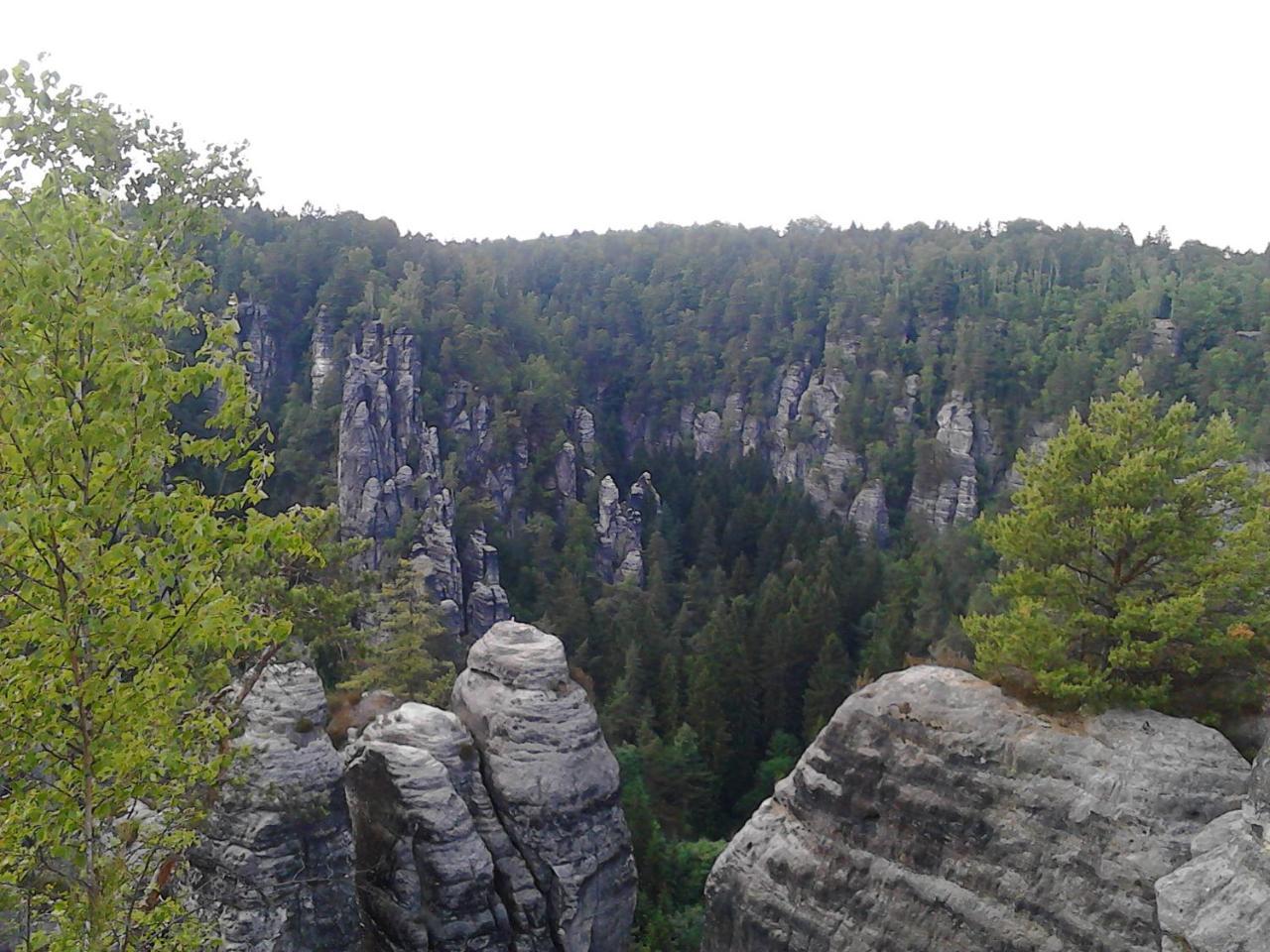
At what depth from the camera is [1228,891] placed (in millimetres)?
9805

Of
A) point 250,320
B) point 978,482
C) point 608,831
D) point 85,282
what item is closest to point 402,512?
point 250,320

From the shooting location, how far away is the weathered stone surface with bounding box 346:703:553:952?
15898 millimetres

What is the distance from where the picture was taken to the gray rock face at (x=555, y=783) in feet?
56.5

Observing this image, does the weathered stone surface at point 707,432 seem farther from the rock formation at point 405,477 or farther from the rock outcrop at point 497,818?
the rock outcrop at point 497,818

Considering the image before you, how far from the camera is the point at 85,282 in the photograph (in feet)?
18.3

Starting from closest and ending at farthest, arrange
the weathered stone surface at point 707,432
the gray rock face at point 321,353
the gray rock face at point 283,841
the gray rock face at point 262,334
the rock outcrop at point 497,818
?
the gray rock face at point 283,841
the rock outcrop at point 497,818
the gray rock face at point 321,353
the gray rock face at point 262,334
the weathered stone surface at point 707,432

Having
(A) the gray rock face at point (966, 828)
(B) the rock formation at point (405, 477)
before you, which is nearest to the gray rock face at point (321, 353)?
(B) the rock formation at point (405, 477)

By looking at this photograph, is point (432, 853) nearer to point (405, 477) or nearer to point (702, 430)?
point (405, 477)

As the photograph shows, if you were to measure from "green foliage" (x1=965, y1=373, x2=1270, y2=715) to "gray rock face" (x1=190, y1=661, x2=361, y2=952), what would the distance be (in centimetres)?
1184

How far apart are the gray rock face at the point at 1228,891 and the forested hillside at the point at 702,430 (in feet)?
53.2

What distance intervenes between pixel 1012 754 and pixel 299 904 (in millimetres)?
12093

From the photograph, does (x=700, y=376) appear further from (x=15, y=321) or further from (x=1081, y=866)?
(x=15, y=321)

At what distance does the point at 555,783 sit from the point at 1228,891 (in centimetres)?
1155

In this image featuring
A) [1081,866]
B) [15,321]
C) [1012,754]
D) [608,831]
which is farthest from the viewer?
[608,831]
